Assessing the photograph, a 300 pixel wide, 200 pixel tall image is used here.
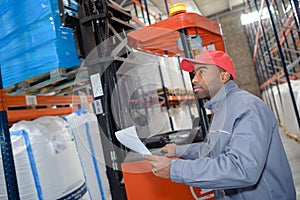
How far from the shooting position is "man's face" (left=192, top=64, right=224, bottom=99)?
1.60 m

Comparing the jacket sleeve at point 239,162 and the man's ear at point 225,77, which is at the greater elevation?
the man's ear at point 225,77

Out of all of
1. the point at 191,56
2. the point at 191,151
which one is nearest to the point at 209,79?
the point at 191,56

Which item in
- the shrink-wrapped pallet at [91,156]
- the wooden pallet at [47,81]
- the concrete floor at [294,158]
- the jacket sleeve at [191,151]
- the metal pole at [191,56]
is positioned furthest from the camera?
the concrete floor at [294,158]

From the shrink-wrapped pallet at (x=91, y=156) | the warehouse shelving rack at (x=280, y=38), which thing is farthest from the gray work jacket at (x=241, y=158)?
the warehouse shelving rack at (x=280, y=38)

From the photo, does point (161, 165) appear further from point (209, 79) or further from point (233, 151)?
point (209, 79)

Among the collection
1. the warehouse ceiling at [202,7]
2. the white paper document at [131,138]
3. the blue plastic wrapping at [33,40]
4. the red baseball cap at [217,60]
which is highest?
the warehouse ceiling at [202,7]

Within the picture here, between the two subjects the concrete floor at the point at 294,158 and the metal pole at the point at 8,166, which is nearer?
the metal pole at the point at 8,166

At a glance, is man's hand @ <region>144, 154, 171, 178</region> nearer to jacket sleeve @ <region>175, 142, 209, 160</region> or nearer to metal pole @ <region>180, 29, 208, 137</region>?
jacket sleeve @ <region>175, 142, 209, 160</region>

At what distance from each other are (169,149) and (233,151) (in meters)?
0.75

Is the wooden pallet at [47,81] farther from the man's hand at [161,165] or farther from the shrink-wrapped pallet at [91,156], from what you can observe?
the man's hand at [161,165]

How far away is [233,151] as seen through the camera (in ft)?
4.04

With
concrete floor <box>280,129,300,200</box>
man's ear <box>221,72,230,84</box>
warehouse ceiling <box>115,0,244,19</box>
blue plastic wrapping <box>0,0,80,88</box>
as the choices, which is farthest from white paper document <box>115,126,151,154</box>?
warehouse ceiling <box>115,0,244,19</box>

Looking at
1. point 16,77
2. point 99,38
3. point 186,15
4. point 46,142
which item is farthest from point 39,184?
point 186,15

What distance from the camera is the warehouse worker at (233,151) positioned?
1.21 meters
